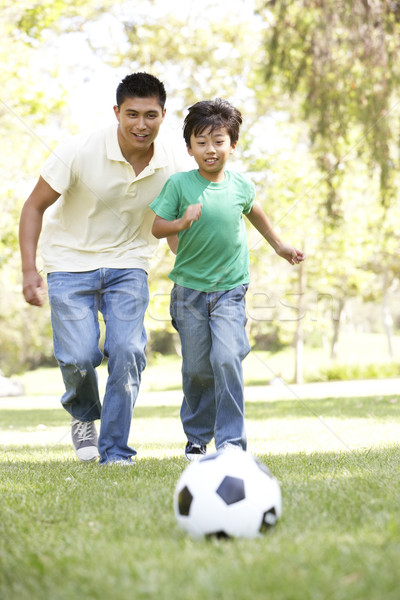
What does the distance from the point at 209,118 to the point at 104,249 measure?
98 centimetres

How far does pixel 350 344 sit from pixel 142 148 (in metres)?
37.3

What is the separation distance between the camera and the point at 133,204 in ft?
13.6

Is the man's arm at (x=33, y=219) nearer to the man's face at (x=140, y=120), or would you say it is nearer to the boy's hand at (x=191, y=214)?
the man's face at (x=140, y=120)

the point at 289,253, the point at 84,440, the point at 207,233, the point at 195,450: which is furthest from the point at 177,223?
the point at 84,440

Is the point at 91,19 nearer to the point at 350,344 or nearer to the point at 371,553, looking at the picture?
the point at 371,553

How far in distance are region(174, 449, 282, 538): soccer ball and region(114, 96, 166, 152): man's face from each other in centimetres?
223

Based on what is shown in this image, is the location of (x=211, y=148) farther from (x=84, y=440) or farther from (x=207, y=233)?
(x=84, y=440)

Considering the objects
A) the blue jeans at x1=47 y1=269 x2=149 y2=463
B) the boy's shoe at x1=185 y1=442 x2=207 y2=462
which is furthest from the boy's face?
the boy's shoe at x1=185 y1=442 x2=207 y2=462

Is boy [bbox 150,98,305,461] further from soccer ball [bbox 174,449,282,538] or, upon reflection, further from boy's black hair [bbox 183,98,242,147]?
soccer ball [bbox 174,449,282,538]

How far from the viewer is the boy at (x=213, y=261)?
3844 mm

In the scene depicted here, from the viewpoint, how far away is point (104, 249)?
4.11 meters

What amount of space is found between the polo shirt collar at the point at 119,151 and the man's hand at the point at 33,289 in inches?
33.6

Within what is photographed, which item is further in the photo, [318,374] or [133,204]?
[318,374]

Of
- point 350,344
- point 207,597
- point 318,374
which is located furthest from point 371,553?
point 350,344
